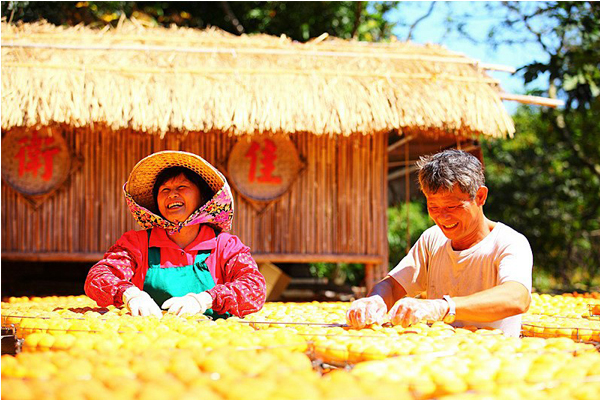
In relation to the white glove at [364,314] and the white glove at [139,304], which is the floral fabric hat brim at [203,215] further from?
the white glove at [364,314]

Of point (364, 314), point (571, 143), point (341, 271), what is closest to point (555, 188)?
point (571, 143)

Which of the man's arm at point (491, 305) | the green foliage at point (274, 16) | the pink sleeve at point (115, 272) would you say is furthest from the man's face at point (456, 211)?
the green foliage at point (274, 16)

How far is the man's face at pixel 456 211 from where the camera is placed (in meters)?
2.62

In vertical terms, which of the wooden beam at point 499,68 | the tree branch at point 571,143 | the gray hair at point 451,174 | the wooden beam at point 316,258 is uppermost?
the wooden beam at point 499,68

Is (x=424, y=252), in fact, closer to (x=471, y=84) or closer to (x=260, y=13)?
(x=471, y=84)

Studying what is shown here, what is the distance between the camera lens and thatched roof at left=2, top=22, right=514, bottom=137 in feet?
19.1

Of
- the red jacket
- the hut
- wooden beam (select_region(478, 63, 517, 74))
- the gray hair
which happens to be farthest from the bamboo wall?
the gray hair

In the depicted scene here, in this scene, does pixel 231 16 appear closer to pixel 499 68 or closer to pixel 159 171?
pixel 499 68

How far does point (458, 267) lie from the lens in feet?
9.21

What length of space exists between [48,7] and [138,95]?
3.97m

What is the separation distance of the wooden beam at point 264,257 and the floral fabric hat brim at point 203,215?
3086mm

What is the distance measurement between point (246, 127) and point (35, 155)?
7.89ft

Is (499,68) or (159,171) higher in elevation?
(499,68)

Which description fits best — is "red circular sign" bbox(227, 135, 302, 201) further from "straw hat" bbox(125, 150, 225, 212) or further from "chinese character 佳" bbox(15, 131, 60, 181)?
"straw hat" bbox(125, 150, 225, 212)
